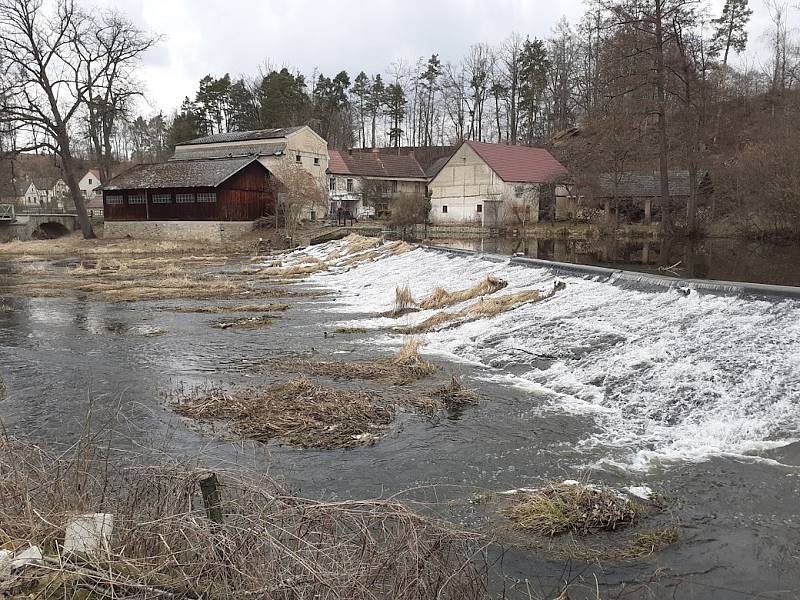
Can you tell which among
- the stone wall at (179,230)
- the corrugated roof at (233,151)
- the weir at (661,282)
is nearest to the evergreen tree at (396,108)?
the corrugated roof at (233,151)

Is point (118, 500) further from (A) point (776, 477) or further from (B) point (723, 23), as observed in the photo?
(B) point (723, 23)

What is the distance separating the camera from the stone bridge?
45.9m

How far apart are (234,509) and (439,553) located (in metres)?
1.47

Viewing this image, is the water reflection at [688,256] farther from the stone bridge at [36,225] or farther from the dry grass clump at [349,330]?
the stone bridge at [36,225]

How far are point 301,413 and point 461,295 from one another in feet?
28.8

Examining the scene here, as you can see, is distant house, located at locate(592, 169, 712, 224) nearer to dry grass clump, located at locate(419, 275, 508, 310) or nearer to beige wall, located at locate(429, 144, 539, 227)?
beige wall, located at locate(429, 144, 539, 227)

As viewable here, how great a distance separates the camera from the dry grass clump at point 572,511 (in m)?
5.29

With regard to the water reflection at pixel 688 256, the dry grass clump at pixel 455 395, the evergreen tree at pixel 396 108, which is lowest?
the dry grass clump at pixel 455 395

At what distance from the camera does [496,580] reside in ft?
15.0

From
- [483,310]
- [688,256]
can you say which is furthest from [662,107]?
[483,310]

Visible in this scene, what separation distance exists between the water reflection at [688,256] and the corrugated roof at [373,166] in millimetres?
29406

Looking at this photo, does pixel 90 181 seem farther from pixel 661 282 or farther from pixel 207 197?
pixel 661 282

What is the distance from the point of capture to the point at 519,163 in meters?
51.1

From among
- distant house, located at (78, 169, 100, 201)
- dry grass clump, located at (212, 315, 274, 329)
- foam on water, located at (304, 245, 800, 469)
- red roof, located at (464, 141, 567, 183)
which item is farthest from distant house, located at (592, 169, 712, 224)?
distant house, located at (78, 169, 100, 201)
